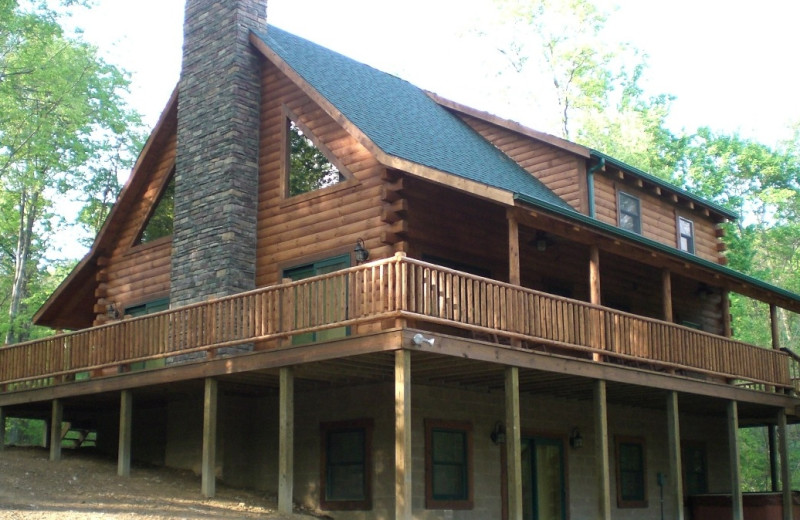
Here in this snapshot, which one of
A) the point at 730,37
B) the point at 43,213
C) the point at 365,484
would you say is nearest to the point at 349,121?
the point at 365,484

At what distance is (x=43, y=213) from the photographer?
43.3 metres

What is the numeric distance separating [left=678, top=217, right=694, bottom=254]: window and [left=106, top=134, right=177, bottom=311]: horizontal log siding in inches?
516

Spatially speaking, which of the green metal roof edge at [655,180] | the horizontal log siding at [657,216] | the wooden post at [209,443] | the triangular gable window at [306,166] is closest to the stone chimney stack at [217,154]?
the triangular gable window at [306,166]

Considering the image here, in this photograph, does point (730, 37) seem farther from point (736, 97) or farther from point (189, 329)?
point (189, 329)

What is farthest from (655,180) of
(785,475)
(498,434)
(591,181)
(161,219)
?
(161,219)

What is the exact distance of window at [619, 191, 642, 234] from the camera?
2421 centimetres

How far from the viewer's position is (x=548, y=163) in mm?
23469

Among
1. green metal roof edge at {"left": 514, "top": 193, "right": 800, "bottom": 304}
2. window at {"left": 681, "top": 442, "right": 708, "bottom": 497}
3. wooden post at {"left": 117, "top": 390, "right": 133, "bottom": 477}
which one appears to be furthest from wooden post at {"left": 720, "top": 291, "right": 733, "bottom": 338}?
wooden post at {"left": 117, "top": 390, "right": 133, "bottom": 477}

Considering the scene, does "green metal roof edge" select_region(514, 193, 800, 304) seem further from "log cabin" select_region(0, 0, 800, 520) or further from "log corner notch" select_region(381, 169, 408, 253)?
"log corner notch" select_region(381, 169, 408, 253)

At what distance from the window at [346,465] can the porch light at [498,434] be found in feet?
8.37

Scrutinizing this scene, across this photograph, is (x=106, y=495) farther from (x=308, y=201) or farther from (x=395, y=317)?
(x=308, y=201)

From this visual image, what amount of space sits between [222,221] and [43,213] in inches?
995

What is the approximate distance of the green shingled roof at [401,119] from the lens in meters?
19.3

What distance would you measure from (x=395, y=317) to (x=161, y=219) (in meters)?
10.7
